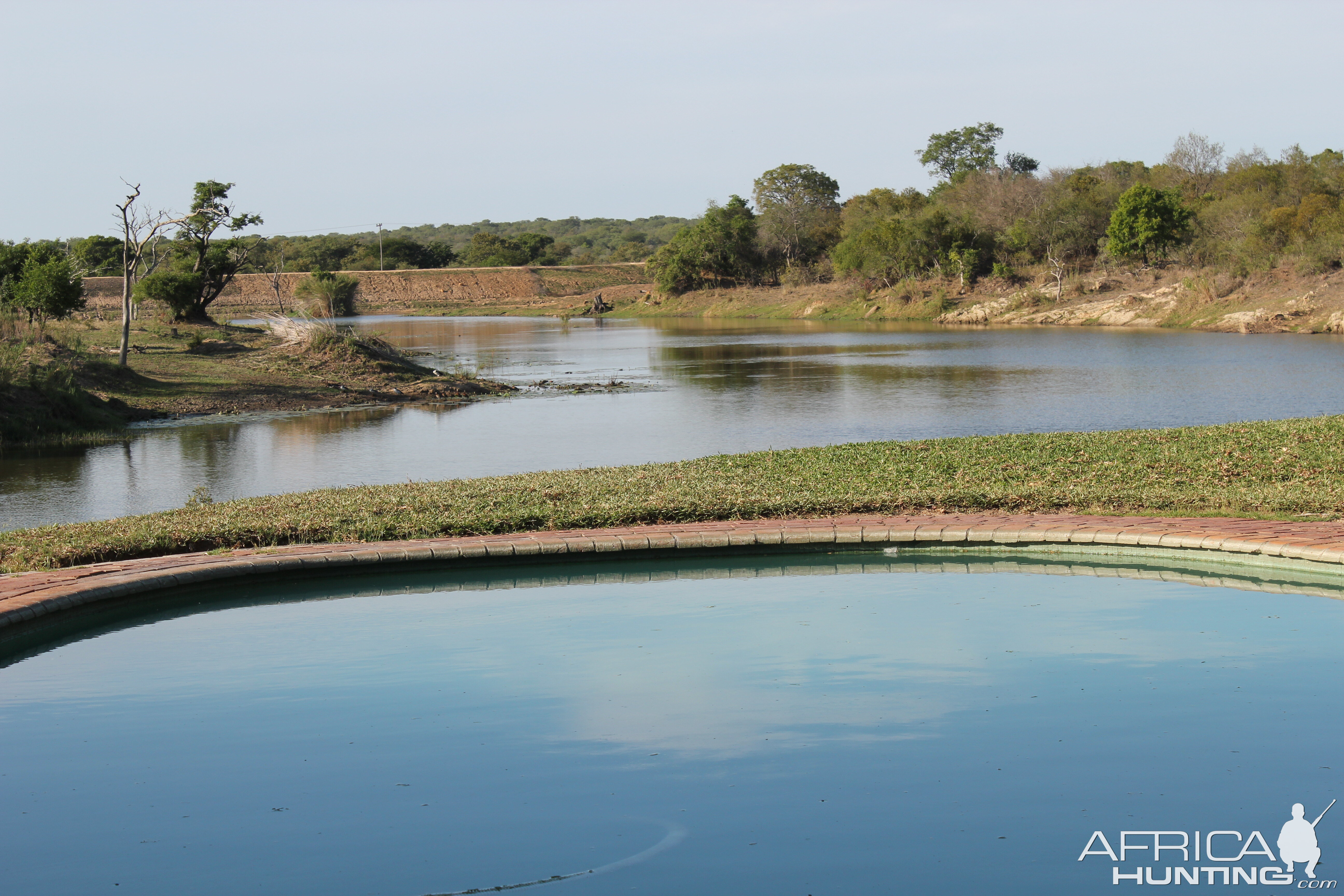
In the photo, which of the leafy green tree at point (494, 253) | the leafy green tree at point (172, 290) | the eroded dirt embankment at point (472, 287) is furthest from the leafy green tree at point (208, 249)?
the leafy green tree at point (494, 253)

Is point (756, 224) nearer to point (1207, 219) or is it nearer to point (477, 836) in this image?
point (1207, 219)

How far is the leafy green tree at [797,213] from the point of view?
258 feet

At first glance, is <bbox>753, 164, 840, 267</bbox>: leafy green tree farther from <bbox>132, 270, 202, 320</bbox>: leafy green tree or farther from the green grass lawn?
the green grass lawn

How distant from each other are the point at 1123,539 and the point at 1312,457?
3919mm

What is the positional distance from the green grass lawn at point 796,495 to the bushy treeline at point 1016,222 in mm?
37909

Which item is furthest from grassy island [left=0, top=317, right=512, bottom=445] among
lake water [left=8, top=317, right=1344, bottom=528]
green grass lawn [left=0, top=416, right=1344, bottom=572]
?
green grass lawn [left=0, top=416, right=1344, bottom=572]

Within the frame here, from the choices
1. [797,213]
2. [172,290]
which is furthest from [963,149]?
[172,290]

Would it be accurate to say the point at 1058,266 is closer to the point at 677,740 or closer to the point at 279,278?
the point at 279,278

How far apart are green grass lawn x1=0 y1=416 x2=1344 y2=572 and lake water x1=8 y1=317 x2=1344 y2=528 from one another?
3.86 meters

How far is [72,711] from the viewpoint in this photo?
5590 mm

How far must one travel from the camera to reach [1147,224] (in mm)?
50969

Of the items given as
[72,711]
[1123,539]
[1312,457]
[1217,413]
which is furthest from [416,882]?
[1217,413]

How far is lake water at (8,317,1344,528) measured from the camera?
1584cm

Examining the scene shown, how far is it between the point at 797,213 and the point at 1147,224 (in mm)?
32404
